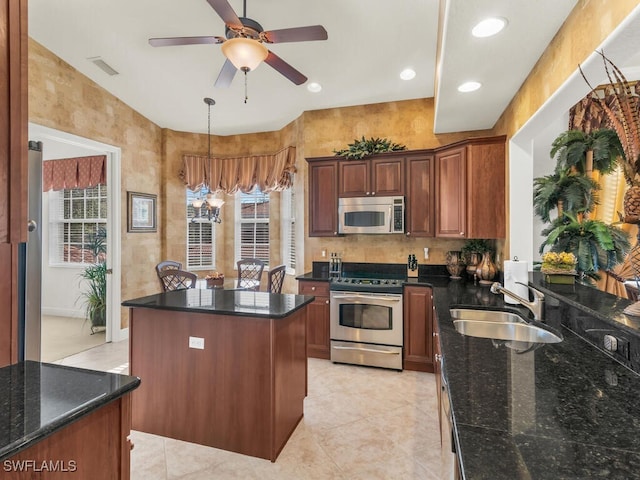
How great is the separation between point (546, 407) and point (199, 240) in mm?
5570

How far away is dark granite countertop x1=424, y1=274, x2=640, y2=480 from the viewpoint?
760 mm

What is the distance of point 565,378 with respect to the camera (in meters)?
1.25

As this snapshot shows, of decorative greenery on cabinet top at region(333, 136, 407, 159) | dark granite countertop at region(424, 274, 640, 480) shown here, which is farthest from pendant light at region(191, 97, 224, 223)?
dark granite countertop at region(424, 274, 640, 480)

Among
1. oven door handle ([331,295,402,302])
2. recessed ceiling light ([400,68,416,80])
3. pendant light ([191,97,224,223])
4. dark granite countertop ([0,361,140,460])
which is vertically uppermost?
recessed ceiling light ([400,68,416,80])

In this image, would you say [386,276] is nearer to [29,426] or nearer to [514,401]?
[514,401]

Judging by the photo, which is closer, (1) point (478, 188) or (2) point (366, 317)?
(1) point (478, 188)

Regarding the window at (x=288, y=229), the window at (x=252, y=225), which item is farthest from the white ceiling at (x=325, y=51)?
the window at (x=252, y=225)

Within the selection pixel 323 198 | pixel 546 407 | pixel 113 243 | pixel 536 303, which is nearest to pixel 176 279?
pixel 113 243

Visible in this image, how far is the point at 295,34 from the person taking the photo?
7.84ft

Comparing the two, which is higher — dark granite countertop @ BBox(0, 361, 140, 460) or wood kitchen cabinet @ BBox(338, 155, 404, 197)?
wood kitchen cabinet @ BBox(338, 155, 404, 197)

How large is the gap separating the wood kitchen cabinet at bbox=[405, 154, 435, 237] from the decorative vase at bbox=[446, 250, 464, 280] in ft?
1.22

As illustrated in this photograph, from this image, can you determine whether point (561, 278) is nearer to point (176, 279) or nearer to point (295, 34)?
→ point (295, 34)

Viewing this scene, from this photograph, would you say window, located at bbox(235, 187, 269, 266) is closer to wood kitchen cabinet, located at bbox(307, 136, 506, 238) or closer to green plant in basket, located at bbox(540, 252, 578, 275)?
wood kitchen cabinet, located at bbox(307, 136, 506, 238)

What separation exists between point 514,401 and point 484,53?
2112mm
